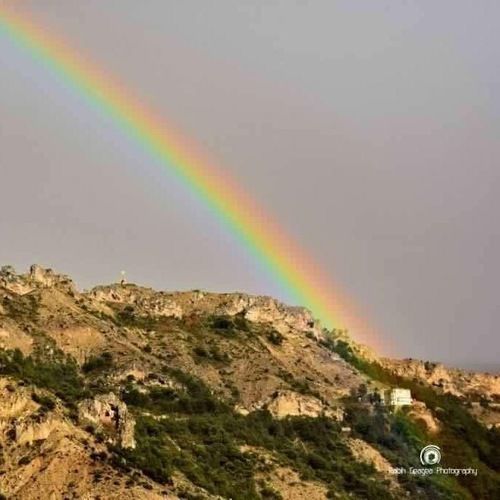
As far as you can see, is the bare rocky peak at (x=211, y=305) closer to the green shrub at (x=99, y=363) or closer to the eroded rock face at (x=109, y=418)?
the green shrub at (x=99, y=363)

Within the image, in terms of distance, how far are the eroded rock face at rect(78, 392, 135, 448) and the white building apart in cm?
4689

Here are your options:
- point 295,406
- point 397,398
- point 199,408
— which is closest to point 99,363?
point 199,408

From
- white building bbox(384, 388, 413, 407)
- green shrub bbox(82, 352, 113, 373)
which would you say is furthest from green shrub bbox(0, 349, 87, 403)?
white building bbox(384, 388, 413, 407)

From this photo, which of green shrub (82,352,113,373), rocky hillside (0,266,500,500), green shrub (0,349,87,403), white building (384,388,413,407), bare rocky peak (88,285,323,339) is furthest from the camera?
bare rocky peak (88,285,323,339)

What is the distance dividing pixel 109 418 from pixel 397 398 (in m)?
49.9

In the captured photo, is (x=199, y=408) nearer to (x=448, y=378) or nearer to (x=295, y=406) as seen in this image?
(x=295, y=406)

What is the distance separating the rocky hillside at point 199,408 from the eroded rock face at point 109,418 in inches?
3.8

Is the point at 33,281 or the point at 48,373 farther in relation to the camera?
the point at 33,281

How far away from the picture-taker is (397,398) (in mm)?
99375

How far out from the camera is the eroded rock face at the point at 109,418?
171 feet

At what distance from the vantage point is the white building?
9850cm

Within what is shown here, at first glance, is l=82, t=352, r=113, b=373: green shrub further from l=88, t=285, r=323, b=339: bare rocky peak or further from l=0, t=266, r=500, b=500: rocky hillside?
l=88, t=285, r=323, b=339: bare rocky peak

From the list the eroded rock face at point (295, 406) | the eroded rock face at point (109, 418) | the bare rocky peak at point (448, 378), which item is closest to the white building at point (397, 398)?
the eroded rock face at point (295, 406)

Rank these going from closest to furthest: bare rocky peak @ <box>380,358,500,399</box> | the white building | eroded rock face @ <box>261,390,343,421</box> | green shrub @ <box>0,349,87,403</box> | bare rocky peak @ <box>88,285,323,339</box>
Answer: green shrub @ <box>0,349,87,403</box> → eroded rock face @ <box>261,390,343,421</box> → the white building → bare rocky peak @ <box>88,285,323,339</box> → bare rocky peak @ <box>380,358,500,399</box>
